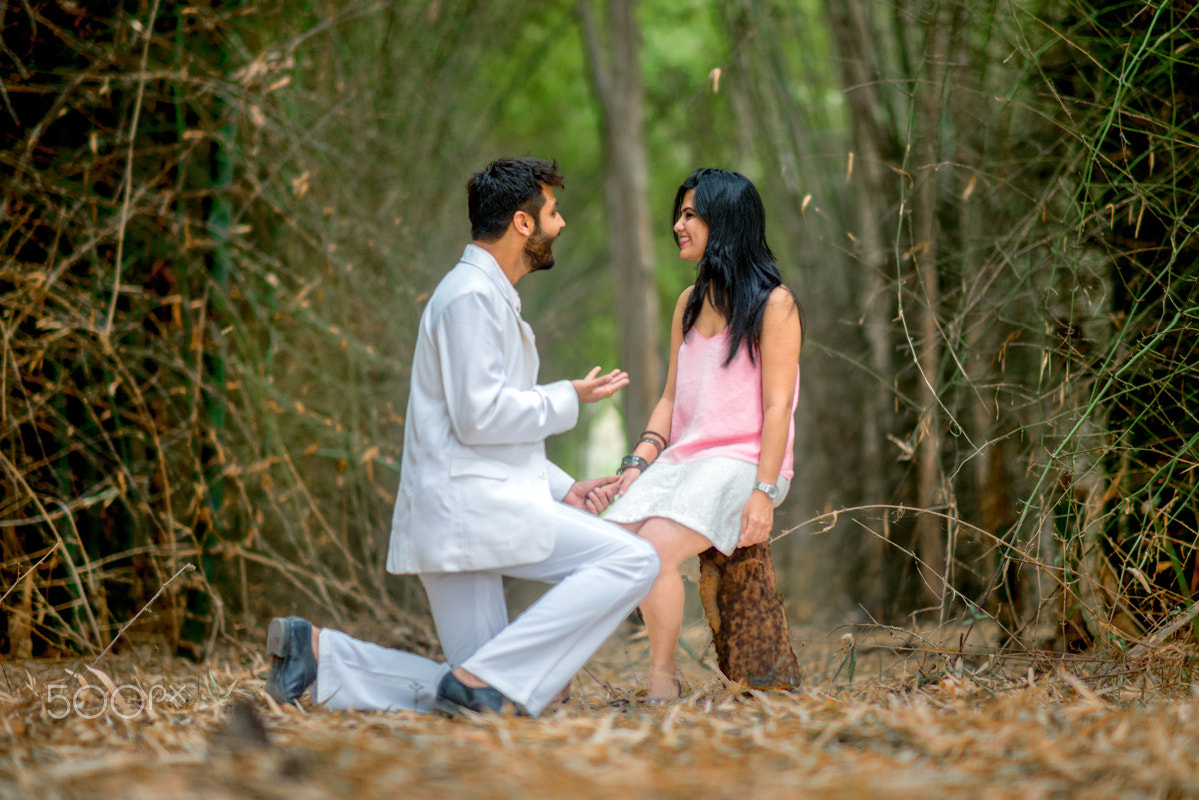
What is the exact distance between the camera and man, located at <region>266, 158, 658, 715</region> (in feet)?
8.18

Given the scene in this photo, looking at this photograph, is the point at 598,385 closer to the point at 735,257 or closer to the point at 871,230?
the point at 735,257

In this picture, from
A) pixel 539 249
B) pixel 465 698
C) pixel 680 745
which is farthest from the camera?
pixel 539 249

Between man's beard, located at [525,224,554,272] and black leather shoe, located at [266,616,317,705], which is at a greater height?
man's beard, located at [525,224,554,272]

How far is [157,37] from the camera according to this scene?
3746 millimetres

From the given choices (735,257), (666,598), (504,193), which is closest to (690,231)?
(735,257)

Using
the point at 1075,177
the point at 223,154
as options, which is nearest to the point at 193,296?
the point at 223,154

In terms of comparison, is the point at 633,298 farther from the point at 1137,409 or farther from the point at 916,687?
the point at 916,687

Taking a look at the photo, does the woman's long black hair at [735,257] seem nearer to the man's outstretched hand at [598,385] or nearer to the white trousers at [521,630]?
the man's outstretched hand at [598,385]

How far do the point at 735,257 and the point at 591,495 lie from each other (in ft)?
2.62

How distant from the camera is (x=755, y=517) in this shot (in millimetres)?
2707

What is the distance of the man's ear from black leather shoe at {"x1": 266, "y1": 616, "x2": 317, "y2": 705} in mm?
1202

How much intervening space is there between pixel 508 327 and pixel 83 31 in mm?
2424

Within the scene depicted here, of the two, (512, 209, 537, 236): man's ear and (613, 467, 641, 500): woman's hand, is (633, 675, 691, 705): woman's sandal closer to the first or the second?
(613, 467, 641, 500): woman's hand

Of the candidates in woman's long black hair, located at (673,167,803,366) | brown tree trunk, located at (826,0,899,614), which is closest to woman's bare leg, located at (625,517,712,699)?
woman's long black hair, located at (673,167,803,366)
